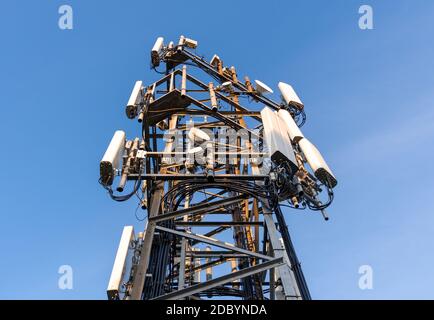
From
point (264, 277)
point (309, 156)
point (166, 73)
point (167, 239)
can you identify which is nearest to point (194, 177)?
point (167, 239)

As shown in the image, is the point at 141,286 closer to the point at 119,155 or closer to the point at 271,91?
the point at 119,155

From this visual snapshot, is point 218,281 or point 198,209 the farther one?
Result: point 198,209

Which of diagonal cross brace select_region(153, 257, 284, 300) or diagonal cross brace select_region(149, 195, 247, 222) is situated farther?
diagonal cross brace select_region(149, 195, 247, 222)

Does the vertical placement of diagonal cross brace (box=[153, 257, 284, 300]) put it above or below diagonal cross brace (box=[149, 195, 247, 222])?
below

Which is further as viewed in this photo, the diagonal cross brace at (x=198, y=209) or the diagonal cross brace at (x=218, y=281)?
the diagonal cross brace at (x=198, y=209)

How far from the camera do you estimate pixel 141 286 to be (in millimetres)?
6723

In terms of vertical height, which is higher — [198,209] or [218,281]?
[198,209]

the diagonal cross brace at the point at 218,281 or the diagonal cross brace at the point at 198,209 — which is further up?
the diagonal cross brace at the point at 198,209
